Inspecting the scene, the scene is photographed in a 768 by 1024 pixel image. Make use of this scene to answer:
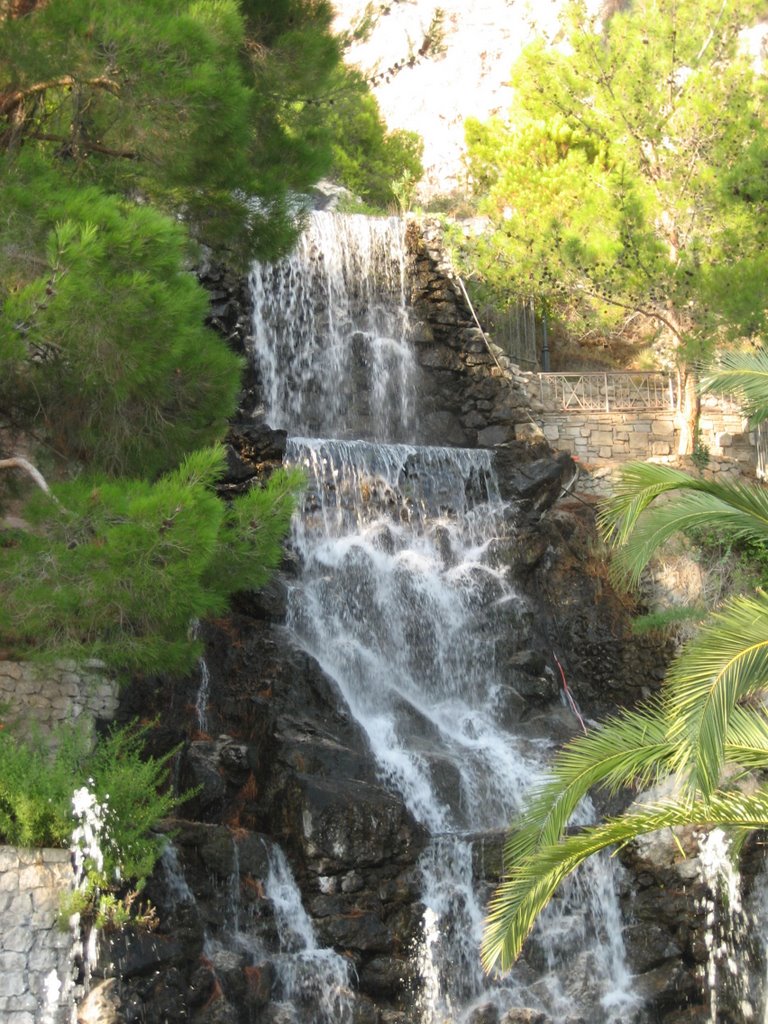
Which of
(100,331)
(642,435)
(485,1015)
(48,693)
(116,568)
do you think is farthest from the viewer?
(642,435)

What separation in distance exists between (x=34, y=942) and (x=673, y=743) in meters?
4.16

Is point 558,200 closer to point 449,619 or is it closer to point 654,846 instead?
point 449,619

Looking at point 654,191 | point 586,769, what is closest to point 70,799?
point 586,769

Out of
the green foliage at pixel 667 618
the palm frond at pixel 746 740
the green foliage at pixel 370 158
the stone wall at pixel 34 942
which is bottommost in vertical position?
the stone wall at pixel 34 942

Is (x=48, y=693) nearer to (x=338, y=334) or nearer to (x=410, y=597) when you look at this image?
(x=410, y=597)

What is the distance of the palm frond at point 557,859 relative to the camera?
755cm

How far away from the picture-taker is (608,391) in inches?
746

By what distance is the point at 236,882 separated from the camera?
9.91m

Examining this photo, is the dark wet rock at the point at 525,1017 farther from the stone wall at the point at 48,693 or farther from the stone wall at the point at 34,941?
the stone wall at the point at 48,693

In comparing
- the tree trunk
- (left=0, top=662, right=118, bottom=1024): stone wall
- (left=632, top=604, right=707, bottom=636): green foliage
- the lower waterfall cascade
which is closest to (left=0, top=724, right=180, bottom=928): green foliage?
(left=0, top=662, right=118, bottom=1024): stone wall

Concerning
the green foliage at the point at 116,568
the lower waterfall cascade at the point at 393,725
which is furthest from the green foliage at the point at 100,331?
the lower waterfall cascade at the point at 393,725

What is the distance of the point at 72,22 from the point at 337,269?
9.58 m

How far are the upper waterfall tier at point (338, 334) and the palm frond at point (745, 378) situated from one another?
8.75 m

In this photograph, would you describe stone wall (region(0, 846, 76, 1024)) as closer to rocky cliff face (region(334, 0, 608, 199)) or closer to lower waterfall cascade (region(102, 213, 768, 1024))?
lower waterfall cascade (region(102, 213, 768, 1024))
